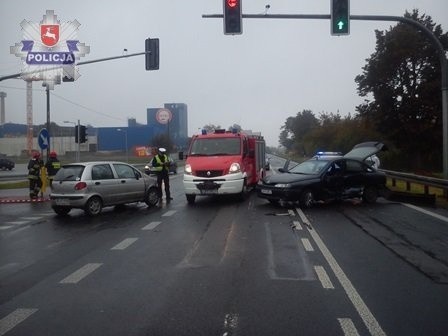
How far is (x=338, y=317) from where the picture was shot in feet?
16.7

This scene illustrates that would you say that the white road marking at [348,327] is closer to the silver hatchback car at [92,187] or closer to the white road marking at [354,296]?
the white road marking at [354,296]

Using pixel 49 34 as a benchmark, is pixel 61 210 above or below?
below

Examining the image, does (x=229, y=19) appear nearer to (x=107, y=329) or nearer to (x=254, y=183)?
(x=254, y=183)

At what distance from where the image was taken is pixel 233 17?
14148 millimetres

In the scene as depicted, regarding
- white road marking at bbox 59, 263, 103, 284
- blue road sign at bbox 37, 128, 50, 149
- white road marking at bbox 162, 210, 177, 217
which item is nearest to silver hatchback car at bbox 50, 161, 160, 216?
white road marking at bbox 162, 210, 177, 217

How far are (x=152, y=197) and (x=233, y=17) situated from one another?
6176 mm

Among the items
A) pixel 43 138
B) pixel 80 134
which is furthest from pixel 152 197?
pixel 80 134

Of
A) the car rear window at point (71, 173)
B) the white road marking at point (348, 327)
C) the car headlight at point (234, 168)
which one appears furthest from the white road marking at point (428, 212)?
the car rear window at point (71, 173)

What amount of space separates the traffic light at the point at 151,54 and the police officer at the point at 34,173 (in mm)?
5363

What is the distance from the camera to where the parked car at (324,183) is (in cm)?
1432

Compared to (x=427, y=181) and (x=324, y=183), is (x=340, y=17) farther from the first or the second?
(x=427, y=181)

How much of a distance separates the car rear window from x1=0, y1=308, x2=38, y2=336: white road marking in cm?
827

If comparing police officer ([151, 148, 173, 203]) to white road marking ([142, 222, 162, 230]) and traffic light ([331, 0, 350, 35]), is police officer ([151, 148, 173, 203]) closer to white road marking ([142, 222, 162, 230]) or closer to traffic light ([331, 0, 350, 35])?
white road marking ([142, 222, 162, 230])

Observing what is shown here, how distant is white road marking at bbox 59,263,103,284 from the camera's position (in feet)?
21.9
